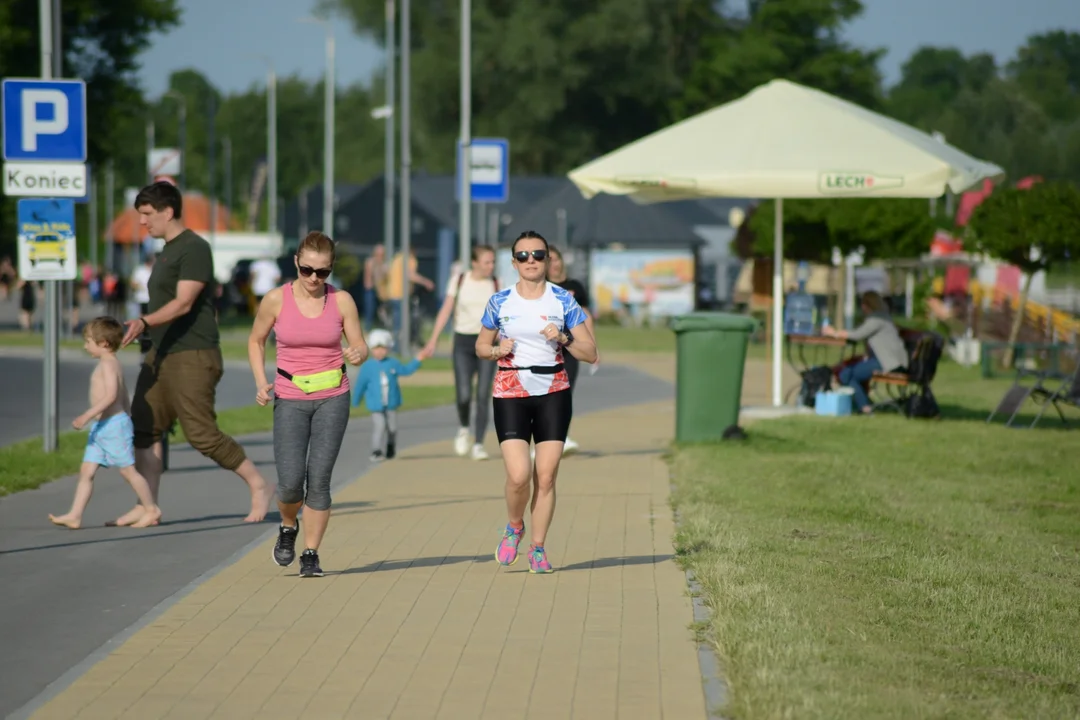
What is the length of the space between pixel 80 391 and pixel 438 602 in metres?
14.8

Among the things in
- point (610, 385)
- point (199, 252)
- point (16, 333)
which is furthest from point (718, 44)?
point (199, 252)

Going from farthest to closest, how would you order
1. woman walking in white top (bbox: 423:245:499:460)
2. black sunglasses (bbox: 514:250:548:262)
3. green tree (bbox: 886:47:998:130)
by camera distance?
1. green tree (bbox: 886:47:998:130)
2. woman walking in white top (bbox: 423:245:499:460)
3. black sunglasses (bbox: 514:250:548:262)

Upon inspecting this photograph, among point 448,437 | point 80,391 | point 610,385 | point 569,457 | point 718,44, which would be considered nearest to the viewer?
point 569,457

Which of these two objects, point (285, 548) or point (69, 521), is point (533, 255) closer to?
point (285, 548)

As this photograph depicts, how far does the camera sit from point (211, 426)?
397 inches

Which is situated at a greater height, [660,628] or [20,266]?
[20,266]

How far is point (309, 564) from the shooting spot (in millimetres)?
8398

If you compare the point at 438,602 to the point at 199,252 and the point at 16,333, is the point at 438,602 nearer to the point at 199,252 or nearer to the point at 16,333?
the point at 199,252

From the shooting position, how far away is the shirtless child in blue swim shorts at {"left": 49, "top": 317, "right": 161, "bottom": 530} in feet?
32.9

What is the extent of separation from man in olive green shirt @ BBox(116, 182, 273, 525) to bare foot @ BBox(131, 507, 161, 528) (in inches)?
3.1

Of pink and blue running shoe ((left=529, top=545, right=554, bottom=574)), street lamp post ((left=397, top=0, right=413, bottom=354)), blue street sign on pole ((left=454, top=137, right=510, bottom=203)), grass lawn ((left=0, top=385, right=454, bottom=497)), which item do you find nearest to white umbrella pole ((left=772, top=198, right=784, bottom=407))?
grass lawn ((left=0, top=385, right=454, bottom=497))

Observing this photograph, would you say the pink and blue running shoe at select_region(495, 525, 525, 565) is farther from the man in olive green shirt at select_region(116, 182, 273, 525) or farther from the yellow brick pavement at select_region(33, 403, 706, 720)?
the man in olive green shirt at select_region(116, 182, 273, 525)

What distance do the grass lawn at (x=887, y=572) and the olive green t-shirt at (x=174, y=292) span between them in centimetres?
294

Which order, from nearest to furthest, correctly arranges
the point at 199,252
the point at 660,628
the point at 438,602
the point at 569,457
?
the point at 660,628
the point at 438,602
the point at 199,252
the point at 569,457
